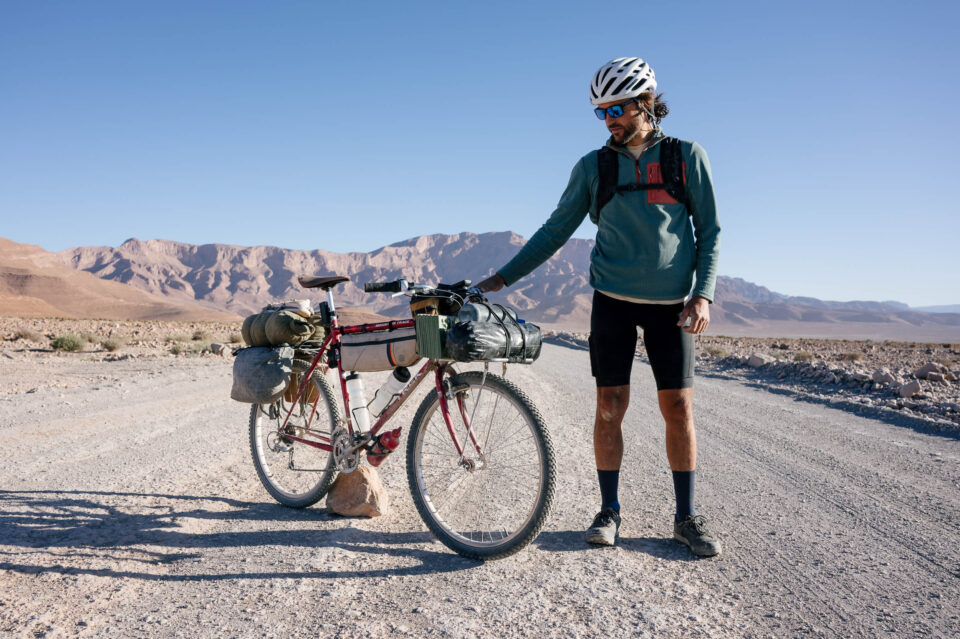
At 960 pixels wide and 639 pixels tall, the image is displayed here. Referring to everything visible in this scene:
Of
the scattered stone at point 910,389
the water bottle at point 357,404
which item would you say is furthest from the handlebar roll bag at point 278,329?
the scattered stone at point 910,389

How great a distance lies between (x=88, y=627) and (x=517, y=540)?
65.8 inches

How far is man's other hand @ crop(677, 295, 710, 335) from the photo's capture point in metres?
2.87

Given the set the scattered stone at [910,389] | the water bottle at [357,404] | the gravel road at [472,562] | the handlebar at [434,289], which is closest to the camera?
the gravel road at [472,562]

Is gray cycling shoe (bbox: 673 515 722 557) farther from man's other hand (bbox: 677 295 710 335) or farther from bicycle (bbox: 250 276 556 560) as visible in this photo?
man's other hand (bbox: 677 295 710 335)

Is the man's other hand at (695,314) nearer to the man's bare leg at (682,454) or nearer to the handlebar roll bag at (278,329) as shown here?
the man's bare leg at (682,454)

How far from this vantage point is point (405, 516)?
343 cm

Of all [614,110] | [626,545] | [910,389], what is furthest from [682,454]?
[910,389]

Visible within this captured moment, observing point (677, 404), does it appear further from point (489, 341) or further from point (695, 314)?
point (489, 341)

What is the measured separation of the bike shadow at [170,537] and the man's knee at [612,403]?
0.99m

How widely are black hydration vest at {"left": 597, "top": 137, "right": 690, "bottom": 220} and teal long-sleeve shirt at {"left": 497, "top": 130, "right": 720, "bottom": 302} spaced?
0.9 inches

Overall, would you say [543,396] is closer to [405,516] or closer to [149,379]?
[405,516]

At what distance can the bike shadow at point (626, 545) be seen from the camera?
2.86 metres

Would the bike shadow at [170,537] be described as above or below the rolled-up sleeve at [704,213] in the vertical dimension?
below

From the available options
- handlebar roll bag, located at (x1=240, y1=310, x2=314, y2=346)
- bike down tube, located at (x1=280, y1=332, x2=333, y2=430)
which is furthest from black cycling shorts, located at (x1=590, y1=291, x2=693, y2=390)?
handlebar roll bag, located at (x1=240, y1=310, x2=314, y2=346)
